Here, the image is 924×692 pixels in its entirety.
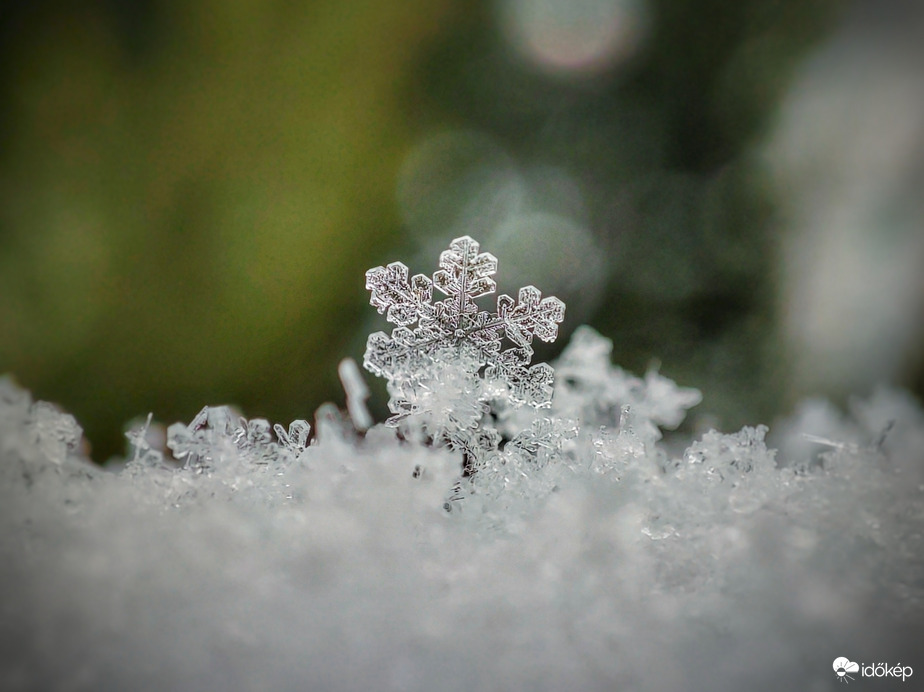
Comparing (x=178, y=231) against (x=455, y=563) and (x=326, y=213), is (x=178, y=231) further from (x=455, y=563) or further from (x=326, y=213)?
(x=455, y=563)

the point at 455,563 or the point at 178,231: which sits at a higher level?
the point at 178,231

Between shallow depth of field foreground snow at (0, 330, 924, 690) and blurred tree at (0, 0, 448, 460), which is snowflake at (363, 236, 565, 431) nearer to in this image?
shallow depth of field foreground snow at (0, 330, 924, 690)

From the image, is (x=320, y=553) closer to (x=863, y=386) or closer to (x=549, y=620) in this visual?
(x=549, y=620)

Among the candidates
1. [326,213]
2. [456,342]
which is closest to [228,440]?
[456,342]

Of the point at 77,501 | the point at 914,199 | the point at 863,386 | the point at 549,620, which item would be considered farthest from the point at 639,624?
the point at 914,199

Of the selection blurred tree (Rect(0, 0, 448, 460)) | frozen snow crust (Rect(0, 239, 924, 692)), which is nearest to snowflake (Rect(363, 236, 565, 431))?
frozen snow crust (Rect(0, 239, 924, 692))

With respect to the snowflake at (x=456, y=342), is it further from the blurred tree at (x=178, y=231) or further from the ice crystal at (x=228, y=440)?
the blurred tree at (x=178, y=231)

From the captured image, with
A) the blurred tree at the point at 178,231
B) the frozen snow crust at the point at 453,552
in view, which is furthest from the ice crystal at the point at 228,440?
the blurred tree at the point at 178,231
